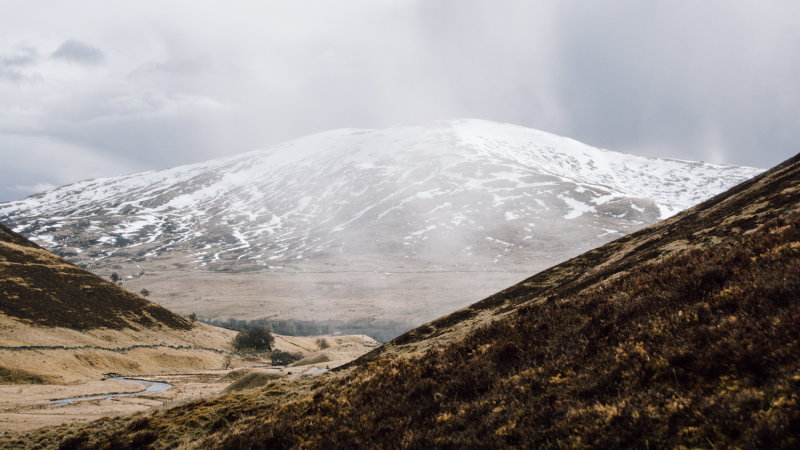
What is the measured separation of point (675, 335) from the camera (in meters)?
9.32

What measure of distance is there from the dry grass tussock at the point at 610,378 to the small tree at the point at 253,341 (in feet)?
341

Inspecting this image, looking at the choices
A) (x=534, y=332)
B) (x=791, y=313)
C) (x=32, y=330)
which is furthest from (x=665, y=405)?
(x=32, y=330)

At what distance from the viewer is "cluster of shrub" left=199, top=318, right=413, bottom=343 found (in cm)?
18138

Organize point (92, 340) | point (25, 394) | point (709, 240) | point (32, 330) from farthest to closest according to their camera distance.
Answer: point (92, 340), point (32, 330), point (25, 394), point (709, 240)

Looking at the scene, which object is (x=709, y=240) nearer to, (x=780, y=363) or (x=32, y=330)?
(x=780, y=363)

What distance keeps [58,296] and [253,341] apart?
48782mm

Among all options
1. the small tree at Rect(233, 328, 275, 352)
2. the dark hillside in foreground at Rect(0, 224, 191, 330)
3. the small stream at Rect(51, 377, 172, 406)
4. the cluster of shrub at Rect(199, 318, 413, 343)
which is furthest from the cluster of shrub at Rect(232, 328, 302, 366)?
the cluster of shrub at Rect(199, 318, 413, 343)

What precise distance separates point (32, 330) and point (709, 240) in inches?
3821

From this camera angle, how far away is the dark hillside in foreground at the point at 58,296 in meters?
73.8

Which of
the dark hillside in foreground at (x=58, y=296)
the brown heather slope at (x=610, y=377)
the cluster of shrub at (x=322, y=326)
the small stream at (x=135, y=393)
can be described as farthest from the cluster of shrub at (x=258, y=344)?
the brown heather slope at (x=610, y=377)

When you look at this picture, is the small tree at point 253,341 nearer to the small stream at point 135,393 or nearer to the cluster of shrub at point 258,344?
the cluster of shrub at point 258,344

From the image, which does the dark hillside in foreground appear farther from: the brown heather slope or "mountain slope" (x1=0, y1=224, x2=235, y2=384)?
the brown heather slope

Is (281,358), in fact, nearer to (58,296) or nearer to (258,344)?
(258,344)

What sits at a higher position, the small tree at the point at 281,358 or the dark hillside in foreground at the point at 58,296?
the dark hillside in foreground at the point at 58,296
